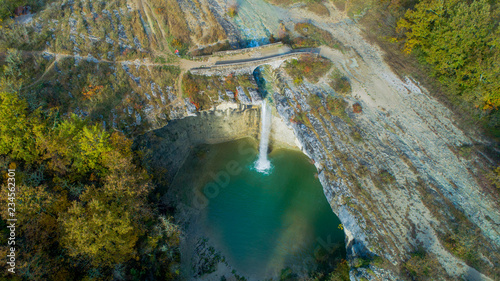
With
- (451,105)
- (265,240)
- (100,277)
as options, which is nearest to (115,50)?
(100,277)

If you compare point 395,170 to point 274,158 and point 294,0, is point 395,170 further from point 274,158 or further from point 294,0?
point 294,0

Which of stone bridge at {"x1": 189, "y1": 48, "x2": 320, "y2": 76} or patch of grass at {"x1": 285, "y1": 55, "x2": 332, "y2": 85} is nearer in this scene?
stone bridge at {"x1": 189, "y1": 48, "x2": 320, "y2": 76}

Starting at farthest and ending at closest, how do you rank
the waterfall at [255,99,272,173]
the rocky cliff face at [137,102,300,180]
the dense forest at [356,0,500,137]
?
the waterfall at [255,99,272,173], the rocky cliff face at [137,102,300,180], the dense forest at [356,0,500,137]

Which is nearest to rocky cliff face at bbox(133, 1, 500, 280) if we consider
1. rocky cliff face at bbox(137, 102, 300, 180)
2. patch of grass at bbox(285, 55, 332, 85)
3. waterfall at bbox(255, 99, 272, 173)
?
rocky cliff face at bbox(137, 102, 300, 180)

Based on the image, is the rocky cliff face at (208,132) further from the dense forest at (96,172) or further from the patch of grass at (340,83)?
the patch of grass at (340,83)

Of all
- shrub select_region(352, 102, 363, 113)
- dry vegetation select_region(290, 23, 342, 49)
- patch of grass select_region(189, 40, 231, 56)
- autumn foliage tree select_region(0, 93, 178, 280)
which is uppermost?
dry vegetation select_region(290, 23, 342, 49)

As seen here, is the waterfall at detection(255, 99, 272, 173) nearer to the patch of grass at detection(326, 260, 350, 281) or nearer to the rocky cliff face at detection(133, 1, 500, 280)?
the rocky cliff face at detection(133, 1, 500, 280)

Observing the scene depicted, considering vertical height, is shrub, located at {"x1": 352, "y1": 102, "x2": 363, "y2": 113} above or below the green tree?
below
